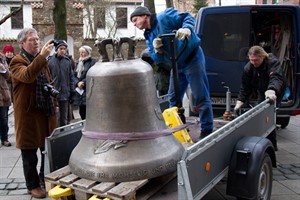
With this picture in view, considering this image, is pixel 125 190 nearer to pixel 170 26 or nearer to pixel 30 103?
pixel 30 103

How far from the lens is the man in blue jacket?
4105mm

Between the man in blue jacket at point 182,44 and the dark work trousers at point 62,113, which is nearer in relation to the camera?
the man in blue jacket at point 182,44

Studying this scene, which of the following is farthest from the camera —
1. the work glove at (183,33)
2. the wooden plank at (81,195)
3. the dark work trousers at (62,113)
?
the dark work trousers at (62,113)

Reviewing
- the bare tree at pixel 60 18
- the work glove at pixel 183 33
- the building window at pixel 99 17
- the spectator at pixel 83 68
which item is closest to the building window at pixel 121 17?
the building window at pixel 99 17

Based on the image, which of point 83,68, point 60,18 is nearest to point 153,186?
point 83,68

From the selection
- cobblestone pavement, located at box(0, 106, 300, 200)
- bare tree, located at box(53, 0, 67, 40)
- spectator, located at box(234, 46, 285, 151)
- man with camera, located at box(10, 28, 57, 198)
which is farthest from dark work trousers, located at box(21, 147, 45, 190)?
bare tree, located at box(53, 0, 67, 40)

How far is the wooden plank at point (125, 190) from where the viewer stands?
2.75m

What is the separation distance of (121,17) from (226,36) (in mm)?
36212

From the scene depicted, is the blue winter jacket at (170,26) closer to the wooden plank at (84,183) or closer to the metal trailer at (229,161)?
the metal trailer at (229,161)

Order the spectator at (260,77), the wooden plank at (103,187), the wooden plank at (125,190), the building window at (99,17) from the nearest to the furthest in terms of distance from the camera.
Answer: the wooden plank at (125,190) < the wooden plank at (103,187) < the spectator at (260,77) < the building window at (99,17)

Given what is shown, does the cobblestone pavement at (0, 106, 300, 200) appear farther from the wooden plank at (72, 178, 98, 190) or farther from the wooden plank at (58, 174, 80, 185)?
the wooden plank at (72, 178, 98, 190)

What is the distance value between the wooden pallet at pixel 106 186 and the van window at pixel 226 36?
446cm

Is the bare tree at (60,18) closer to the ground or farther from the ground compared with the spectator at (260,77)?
farther from the ground

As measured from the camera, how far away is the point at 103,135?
3.13 metres
